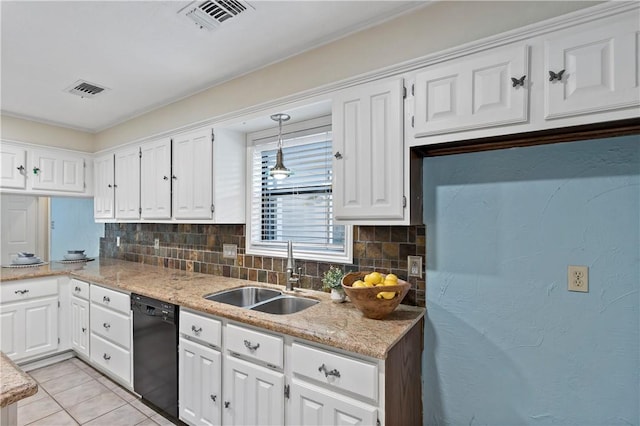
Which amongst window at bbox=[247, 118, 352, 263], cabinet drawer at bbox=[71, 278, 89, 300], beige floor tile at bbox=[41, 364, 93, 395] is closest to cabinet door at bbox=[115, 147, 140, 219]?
cabinet drawer at bbox=[71, 278, 89, 300]

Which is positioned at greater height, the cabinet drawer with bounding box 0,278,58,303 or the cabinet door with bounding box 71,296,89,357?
the cabinet drawer with bounding box 0,278,58,303

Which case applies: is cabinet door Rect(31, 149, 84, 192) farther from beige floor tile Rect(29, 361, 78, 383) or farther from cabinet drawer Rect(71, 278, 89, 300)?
beige floor tile Rect(29, 361, 78, 383)

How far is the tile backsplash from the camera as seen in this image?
1941 millimetres

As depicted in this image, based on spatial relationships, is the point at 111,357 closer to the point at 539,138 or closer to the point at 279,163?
the point at 279,163

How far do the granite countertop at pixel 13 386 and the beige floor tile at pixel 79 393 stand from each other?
1.92 m

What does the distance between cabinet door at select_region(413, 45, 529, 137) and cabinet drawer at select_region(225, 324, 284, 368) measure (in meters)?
1.29

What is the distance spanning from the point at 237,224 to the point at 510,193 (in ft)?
6.82

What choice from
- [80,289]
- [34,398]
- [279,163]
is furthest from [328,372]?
[80,289]

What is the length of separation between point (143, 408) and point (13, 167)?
2804 mm

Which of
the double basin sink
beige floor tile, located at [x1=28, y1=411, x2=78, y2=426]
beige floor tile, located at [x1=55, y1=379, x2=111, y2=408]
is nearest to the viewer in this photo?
the double basin sink

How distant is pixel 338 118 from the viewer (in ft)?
6.22

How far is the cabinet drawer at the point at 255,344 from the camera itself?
1.64 meters

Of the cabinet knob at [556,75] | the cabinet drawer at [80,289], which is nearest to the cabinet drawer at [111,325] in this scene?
the cabinet drawer at [80,289]

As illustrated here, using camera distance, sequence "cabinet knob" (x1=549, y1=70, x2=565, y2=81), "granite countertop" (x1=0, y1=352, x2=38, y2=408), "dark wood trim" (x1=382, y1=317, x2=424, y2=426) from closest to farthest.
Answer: "granite countertop" (x1=0, y1=352, x2=38, y2=408) < "cabinet knob" (x1=549, y1=70, x2=565, y2=81) < "dark wood trim" (x1=382, y1=317, x2=424, y2=426)
